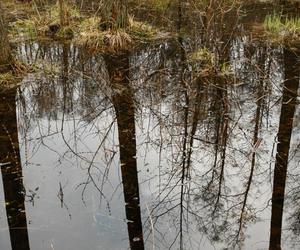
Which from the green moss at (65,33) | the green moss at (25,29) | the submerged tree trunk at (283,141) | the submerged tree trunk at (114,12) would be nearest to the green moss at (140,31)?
the submerged tree trunk at (114,12)

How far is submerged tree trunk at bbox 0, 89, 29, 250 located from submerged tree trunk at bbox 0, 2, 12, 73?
114 centimetres

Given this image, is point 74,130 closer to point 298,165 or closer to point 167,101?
point 167,101

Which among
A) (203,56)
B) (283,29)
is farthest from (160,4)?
(203,56)

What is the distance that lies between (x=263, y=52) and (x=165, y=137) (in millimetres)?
4250

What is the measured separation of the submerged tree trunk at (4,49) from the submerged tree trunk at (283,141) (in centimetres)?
479

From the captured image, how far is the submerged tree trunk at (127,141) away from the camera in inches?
167

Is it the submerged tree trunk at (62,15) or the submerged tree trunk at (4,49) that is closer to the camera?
the submerged tree trunk at (4,49)

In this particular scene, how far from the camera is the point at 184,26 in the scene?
37.9ft

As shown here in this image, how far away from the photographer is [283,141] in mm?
5781

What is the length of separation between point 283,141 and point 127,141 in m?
1.99

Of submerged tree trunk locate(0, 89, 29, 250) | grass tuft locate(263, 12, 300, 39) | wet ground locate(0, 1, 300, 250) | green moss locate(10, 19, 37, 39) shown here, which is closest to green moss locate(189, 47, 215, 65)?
wet ground locate(0, 1, 300, 250)

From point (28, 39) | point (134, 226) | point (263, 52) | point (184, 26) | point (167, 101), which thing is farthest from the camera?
point (184, 26)

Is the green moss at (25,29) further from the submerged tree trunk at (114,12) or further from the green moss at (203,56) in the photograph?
the green moss at (203,56)

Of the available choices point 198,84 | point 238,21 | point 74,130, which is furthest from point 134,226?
point 238,21
